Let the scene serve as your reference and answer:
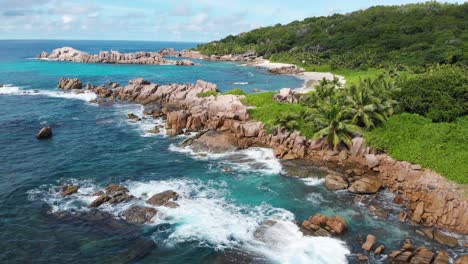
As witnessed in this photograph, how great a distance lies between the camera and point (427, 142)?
4806 centimetres

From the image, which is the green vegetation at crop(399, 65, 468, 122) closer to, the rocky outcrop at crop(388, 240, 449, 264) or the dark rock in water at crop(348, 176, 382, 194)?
the dark rock in water at crop(348, 176, 382, 194)

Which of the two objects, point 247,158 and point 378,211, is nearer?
point 378,211

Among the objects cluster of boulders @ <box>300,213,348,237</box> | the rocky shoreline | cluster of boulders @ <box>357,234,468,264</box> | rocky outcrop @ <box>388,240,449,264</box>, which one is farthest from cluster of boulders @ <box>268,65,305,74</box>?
rocky outcrop @ <box>388,240,449,264</box>

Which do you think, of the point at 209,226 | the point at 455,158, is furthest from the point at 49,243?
the point at 455,158

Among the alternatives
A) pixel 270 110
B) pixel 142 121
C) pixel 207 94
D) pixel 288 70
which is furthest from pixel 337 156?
pixel 288 70

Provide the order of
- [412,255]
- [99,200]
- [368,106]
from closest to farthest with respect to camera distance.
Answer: [412,255] → [99,200] → [368,106]

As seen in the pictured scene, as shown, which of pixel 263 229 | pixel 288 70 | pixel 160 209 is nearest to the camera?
pixel 263 229

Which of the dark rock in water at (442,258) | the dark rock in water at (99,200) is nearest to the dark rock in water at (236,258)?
the dark rock in water at (442,258)

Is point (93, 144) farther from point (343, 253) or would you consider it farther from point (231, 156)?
point (343, 253)

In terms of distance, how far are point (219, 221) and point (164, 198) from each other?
775 centimetres

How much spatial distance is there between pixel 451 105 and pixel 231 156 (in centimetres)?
3358

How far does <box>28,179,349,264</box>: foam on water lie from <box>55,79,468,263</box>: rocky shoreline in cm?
299

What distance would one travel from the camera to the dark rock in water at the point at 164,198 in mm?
40338

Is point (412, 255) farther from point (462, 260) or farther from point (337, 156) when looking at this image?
point (337, 156)
